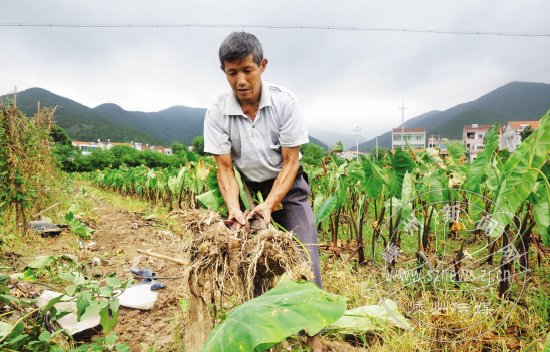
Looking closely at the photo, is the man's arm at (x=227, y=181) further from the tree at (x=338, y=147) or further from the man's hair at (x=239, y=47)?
the tree at (x=338, y=147)

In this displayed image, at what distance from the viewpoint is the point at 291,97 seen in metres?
2.16

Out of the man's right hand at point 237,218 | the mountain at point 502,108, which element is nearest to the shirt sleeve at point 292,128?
the man's right hand at point 237,218

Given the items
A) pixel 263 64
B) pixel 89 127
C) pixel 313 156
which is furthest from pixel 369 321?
pixel 89 127

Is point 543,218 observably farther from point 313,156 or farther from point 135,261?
point 313,156

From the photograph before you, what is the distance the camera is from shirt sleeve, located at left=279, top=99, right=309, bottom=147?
2.06 meters

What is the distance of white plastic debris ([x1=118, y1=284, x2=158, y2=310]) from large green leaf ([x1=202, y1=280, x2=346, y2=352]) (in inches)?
64.1

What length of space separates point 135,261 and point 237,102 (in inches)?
90.6

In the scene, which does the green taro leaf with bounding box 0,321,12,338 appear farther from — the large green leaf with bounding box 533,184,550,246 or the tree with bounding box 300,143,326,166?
the tree with bounding box 300,143,326,166

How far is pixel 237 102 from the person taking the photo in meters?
2.10

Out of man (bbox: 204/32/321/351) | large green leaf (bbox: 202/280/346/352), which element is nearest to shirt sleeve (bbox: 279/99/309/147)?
man (bbox: 204/32/321/351)

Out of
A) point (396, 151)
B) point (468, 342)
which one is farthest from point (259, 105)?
point (468, 342)

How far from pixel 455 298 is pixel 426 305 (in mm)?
202

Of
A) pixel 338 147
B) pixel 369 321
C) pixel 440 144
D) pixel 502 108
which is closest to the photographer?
pixel 369 321

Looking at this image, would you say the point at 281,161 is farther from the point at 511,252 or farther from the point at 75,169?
the point at 75,169
